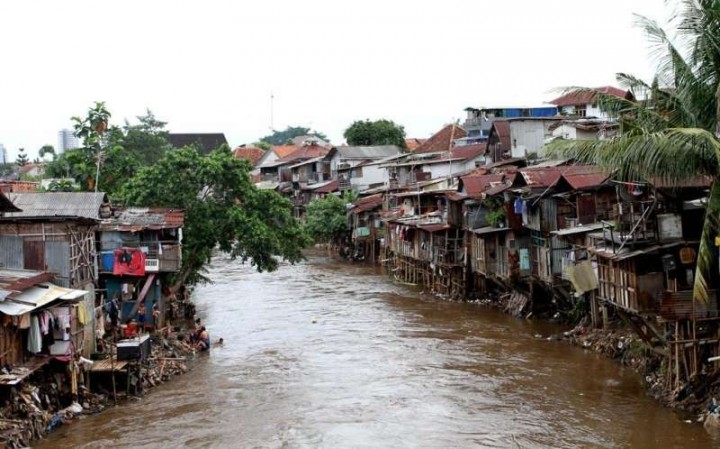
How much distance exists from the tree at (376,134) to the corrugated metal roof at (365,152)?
575 centimetres

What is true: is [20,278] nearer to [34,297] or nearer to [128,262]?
[34,297]

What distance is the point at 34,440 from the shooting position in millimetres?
18625

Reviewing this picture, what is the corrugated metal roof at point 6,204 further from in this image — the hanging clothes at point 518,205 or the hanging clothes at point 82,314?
the hanging clothes at point 518,205

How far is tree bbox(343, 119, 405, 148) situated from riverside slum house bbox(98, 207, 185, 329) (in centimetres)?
5066

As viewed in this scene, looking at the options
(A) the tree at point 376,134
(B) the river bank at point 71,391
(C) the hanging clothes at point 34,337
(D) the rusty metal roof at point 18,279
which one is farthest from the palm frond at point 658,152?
(A) the tree at point 376,134

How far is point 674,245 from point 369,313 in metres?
18.7

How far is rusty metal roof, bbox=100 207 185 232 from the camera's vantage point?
96.9ft

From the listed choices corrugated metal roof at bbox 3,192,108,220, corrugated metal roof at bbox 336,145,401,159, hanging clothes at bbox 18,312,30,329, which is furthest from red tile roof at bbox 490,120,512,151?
hanging clothes at bbox 18,312,30,329

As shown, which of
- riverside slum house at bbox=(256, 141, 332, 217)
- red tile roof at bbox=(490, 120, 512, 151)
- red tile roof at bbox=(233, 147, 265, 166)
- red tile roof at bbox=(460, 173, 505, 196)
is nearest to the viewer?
red tile roof at bbox=(460, 173, 505, 196)

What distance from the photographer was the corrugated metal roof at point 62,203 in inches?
1113

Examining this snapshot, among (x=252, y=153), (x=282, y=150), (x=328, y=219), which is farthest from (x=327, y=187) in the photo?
(x=252, y=153)

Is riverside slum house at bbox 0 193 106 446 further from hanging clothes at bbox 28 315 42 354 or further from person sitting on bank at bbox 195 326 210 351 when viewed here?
person sitting on bank at bbox 195 326 210 351

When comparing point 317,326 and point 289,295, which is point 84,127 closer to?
point 289,295

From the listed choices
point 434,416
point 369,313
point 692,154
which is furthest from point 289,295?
point 692,154
